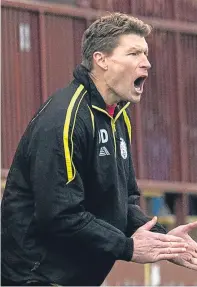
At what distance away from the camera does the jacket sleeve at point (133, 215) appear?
9.23 m

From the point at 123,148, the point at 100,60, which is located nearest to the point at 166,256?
the point at 123,148

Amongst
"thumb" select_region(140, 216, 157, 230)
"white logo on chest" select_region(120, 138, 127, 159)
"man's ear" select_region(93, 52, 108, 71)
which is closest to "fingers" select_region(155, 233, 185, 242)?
"thumb" select_region(140, 216, 157, 230)

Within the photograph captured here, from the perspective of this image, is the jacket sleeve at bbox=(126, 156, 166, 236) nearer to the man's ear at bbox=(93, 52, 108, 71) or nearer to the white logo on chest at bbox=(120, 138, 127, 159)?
the white logo on chest at bbox=(120, 138, 127, 159)

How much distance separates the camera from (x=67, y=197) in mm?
8445

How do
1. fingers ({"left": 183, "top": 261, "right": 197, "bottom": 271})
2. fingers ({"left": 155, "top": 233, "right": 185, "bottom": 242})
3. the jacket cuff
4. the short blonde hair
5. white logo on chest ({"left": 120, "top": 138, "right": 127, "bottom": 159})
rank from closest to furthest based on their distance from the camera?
the jacket cuff → fingers ({"left": 155, "top": 233, "right": 185, "bottom": 242}) → the short blonde hair → white logo on chest ({"left": 120, "top": 138, "right": 127, "bottom": 159}) → fingers ({"left": 183, "top": 261, "right": 197, "bottom": 271})

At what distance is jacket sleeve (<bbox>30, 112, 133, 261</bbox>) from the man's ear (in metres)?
0.50

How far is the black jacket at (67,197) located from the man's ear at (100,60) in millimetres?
111

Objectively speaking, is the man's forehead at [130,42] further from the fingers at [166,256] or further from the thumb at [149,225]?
the fingers at [166,256]

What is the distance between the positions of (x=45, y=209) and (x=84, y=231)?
284 mm

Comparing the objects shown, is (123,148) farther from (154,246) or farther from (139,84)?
(154,246)

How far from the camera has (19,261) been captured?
866 centimetres

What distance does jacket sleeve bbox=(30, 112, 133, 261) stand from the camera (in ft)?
27.7

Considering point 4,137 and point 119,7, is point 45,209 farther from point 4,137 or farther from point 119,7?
point 119,7

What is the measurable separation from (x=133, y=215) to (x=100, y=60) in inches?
44.8
